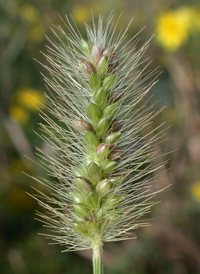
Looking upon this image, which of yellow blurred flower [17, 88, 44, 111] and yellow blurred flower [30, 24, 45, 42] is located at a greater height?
yellow blurred flower [30, 24, 45, 42]

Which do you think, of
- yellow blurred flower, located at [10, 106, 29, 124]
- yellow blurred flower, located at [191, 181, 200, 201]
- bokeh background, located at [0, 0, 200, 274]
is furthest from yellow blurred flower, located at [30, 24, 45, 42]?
yellow blurred flower, located at [191, 181, 200, 201]

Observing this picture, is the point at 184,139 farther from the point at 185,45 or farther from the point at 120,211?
the point at 120,211

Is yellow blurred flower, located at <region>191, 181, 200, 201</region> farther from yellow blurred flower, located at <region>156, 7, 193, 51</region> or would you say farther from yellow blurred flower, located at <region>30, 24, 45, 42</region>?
yellow blurred flower, located at <region>30, 24, 45, 42</region>

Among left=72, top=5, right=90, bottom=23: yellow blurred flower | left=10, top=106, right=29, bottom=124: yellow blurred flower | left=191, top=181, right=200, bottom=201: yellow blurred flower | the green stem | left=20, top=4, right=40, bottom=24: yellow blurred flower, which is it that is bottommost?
the green stem

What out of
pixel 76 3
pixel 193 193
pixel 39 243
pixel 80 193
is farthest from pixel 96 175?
pixel 76 3

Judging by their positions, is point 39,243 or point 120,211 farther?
point 39,243

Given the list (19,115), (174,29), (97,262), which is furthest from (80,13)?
(97,262)

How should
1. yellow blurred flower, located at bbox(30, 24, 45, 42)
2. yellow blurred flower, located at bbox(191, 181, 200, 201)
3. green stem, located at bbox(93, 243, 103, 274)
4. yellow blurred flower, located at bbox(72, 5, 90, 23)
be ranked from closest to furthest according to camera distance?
green stem, located at bbox(93, 243, 103, 274)
yellow blurred flower, located at bbox(191, 181, 200, 201)
yellow blurred flower, located at bbox(30, 24, 45, 42)
yellow blurred flower, located at bbox(72, 5, 90, 23)
